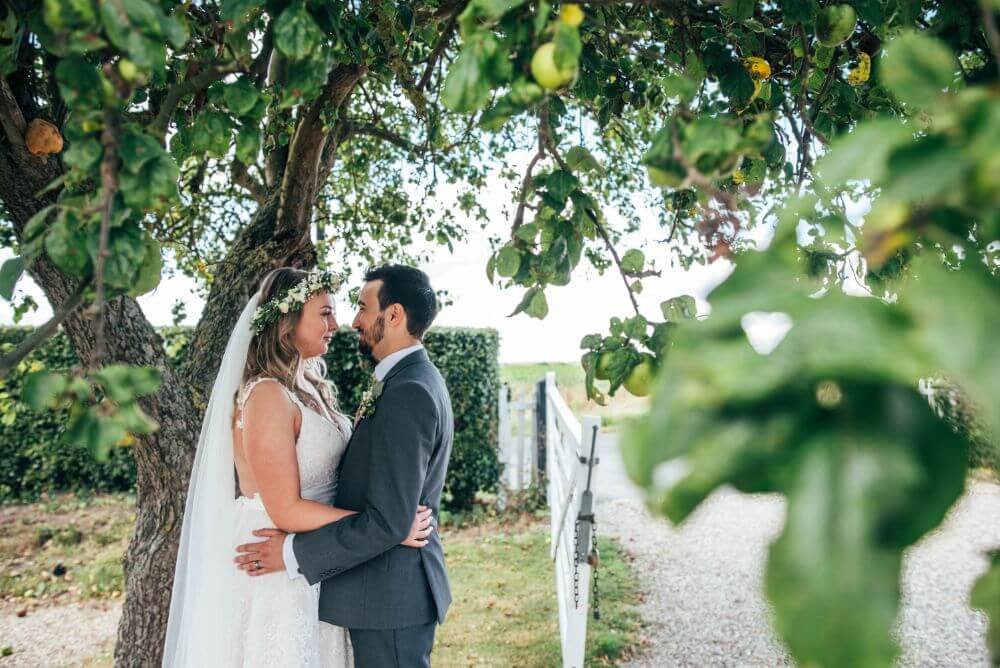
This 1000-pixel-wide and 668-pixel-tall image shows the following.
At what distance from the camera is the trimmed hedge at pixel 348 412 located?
8.13m

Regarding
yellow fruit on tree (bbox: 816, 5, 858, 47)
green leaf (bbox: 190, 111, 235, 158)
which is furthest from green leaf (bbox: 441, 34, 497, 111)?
yellow fruit on tree (bbox: 816, 5, 858, 47)

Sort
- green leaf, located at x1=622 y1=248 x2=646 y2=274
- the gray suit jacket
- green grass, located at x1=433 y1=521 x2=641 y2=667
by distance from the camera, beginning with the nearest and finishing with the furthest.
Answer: green leaf, located at x1=622 y1=248 x2=646 y2=274, the gray suit jacket, green grass, located at x1=433 y1=521 x2=641 y2=667

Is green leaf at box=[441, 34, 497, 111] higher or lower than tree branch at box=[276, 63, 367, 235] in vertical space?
lower

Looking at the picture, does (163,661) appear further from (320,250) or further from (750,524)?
(750,524)

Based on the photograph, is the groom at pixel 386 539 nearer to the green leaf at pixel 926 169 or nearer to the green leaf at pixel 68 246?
the green leaf at pixel 68 246

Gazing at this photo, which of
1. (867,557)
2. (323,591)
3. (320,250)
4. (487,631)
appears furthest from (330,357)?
(867,557)

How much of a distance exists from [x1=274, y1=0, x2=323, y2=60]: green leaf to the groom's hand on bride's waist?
211cm

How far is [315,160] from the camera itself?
145 inches

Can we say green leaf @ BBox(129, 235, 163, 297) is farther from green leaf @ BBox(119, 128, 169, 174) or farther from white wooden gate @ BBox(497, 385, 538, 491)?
white wooden gate @ BBox(497, 385, 538, 491)

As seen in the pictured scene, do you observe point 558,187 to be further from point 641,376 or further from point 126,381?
point 126,381

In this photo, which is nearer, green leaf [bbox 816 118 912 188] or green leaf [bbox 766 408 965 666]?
green leaf [bbox 766 408 965 666]

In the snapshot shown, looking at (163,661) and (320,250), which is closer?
(163,661)

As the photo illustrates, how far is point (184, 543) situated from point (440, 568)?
44.3 inches

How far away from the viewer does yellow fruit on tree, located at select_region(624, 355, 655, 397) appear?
3.87ft
